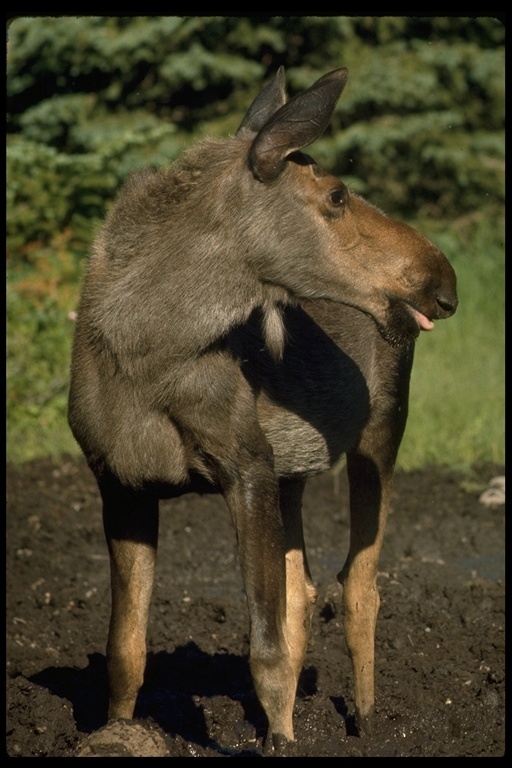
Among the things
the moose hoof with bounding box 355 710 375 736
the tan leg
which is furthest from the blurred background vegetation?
the moose hoof with bounding box 355 710 375 736

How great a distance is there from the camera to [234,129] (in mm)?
15969

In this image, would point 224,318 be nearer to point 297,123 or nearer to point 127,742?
point 297,123

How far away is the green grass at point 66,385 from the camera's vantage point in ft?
37.0

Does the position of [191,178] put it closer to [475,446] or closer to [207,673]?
[207,673]

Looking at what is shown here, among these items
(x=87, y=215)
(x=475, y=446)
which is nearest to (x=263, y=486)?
(x=475, y=446)

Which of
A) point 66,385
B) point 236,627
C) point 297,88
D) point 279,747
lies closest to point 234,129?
point 297,88

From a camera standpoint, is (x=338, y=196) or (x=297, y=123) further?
(x=338, y=196)

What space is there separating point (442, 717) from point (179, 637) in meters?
1.86

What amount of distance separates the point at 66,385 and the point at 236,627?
17.1ft

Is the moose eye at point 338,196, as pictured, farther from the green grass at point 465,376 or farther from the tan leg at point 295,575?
the green grass at point 465,376

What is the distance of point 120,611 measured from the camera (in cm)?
552

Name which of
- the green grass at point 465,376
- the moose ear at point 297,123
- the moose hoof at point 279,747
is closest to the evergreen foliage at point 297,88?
the green grass at point 465,376

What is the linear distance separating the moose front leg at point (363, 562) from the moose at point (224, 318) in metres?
1.00

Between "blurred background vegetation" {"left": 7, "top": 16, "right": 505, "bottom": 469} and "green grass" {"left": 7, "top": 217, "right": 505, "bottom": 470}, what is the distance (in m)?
0.02
